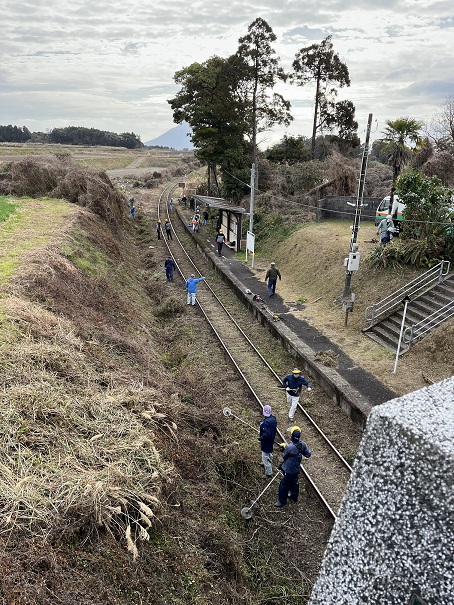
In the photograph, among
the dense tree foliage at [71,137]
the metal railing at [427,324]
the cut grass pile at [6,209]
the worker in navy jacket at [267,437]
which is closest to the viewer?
the worker in navy jacket at [267,437]

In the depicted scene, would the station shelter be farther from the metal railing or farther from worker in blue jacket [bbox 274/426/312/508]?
worker in blue jacket [bbox 274/426/312/508]

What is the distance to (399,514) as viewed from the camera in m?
3.62

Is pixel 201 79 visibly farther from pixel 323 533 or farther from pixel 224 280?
pixel 323 533

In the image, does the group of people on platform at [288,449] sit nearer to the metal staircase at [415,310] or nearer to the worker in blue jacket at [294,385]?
the worker in blue jacket at [294,385]

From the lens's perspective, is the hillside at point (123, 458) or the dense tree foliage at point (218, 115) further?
the dense tree foliage at point (218, 115)

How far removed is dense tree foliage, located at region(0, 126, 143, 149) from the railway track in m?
105

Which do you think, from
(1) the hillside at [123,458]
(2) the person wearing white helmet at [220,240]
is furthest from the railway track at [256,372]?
(2) the person wearing white helmet at [220,240]

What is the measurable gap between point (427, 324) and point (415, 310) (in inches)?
45.6

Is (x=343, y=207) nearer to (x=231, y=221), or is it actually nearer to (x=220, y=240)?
(x=231, y=221)

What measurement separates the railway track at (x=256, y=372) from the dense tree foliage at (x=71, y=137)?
343 feet

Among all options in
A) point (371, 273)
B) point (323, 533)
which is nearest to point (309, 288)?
point (371, 273)

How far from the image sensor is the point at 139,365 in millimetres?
9500

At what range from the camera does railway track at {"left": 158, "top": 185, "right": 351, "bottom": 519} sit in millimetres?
8039

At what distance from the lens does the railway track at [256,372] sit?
8.04 meters
